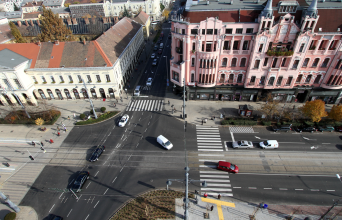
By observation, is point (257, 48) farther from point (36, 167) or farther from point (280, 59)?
point (36, 167)

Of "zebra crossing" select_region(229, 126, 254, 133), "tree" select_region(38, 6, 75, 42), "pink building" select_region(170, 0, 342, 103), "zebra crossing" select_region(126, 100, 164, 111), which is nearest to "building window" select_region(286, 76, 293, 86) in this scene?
"pink building" select_region(170, 0, 342, 103)

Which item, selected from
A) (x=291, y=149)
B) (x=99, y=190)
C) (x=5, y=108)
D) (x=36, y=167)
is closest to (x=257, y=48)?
(x=291, y=149)

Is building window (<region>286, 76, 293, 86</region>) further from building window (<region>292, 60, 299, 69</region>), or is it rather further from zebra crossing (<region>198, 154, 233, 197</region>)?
zebra crossing (<region>198, 154, 233, 197</region>)

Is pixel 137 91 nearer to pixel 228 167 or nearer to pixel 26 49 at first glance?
pixel 26 49

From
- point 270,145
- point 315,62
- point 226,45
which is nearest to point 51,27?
point 226,45

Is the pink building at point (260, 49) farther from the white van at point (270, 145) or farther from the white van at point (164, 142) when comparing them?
the white van at point (164, 142)

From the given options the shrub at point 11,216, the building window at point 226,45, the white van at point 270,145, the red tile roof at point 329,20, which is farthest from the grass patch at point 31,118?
the red tile roof at point 329,20
